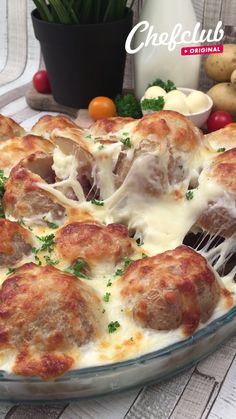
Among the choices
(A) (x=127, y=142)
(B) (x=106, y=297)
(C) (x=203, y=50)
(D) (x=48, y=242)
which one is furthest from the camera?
(C) (x=203, y=50)

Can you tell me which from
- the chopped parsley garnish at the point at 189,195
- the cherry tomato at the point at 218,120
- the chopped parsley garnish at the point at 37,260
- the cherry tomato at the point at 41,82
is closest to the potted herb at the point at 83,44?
the cherry tomato at the point at 41,82

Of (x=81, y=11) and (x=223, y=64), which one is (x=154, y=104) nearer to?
(x=223, y=64)

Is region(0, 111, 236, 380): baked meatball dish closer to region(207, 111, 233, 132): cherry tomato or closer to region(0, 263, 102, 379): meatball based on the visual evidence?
region(0, 263, 102, 379): meatball

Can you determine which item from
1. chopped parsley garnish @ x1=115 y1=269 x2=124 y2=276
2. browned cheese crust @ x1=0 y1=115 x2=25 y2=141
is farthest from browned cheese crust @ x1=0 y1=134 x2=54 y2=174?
chopped parsley garnish @ x1=115 y1=269 x2=124 y2=276

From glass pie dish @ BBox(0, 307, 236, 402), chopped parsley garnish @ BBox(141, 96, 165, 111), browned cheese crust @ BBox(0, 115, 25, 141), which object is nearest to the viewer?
glass pie dish @ BBox(0, 307, 236, 402)

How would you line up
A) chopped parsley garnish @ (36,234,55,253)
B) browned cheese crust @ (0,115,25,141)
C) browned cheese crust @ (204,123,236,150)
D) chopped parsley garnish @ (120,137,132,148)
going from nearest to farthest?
chopped parsley garnish @ (36,234,55,253) → chopped parsley garnish @ (120,137,132,148) → browned cheese crust @ (204,123,236,150) → browned cheese crust @ (0,115,25,141)

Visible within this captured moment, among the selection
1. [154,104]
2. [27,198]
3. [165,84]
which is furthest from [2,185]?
[165,84]

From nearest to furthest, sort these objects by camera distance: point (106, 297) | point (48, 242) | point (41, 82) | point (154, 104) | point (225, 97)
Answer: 1. point (106, 297)
2. point (48, 242)
3. point (154, 104)
4. point (225, 97)
5. point (41, 82)
